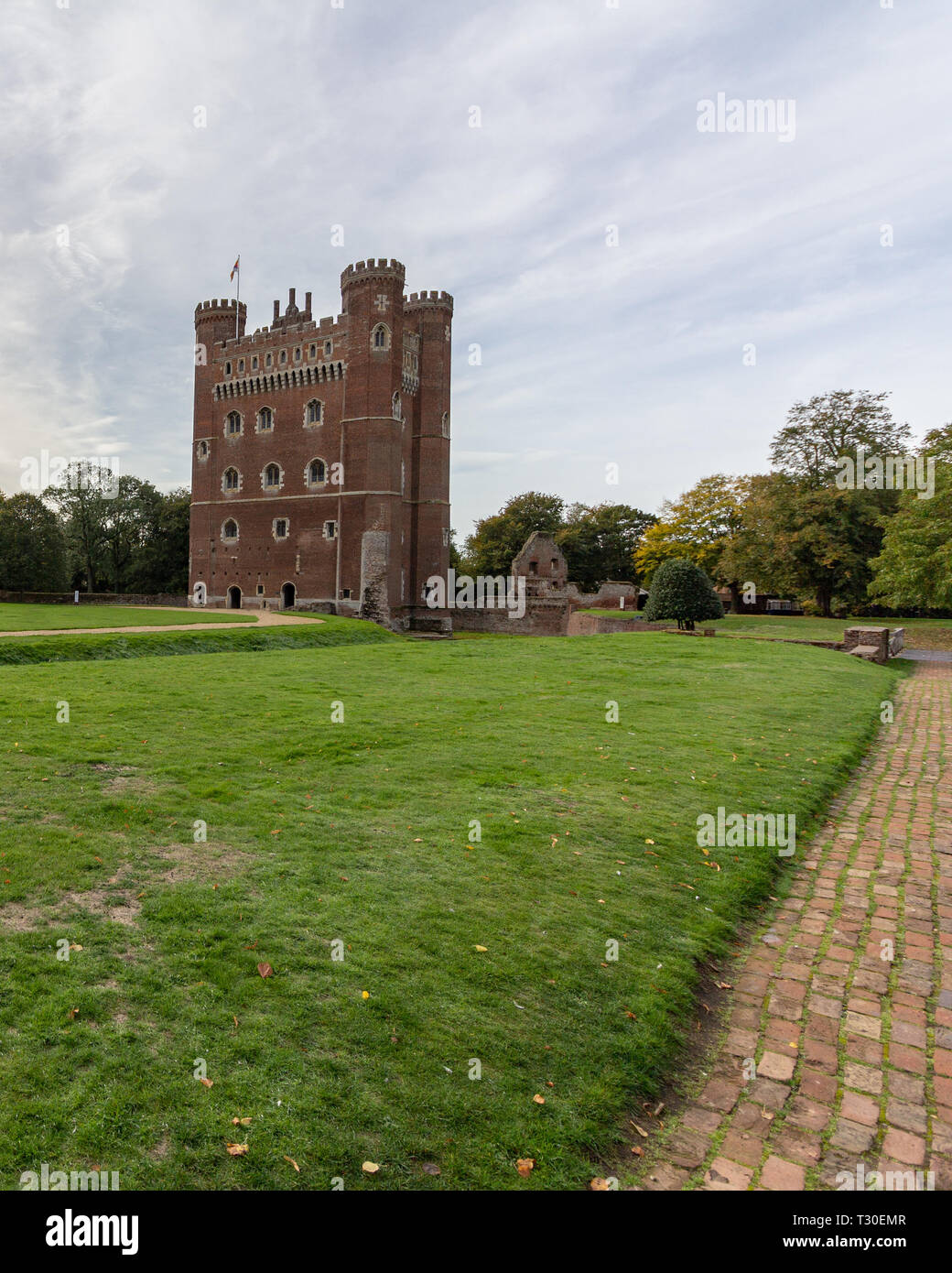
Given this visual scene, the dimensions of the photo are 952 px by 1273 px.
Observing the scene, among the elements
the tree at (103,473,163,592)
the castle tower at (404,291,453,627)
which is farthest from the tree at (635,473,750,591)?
the tree at (103,473,163,592)

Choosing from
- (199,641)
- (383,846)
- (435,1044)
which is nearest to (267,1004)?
(435,1044)

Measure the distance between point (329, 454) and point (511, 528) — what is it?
105 feet

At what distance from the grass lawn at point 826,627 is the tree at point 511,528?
2673 centimetres

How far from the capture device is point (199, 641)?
23984 millimetres

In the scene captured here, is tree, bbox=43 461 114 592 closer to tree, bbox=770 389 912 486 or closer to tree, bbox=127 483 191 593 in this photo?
tree, bbox=127 483 191 593

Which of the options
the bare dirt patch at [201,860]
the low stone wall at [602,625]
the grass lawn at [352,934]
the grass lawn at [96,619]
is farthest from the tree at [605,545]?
the bare dirt patch at [201,860]

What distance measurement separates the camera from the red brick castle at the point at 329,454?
4716 centimetres

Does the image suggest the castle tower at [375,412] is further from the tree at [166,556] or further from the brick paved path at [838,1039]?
the brick paved path at [838,1039]

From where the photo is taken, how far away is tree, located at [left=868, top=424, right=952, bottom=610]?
2880 centimetres

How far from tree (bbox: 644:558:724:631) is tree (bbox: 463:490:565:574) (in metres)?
38.8

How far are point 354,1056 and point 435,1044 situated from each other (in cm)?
43

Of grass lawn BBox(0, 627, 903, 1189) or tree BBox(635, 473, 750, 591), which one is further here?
tree BBox(635, 473, 750, 591)
